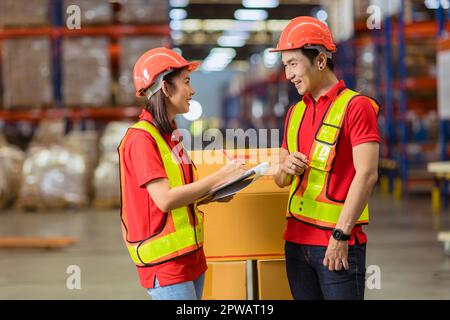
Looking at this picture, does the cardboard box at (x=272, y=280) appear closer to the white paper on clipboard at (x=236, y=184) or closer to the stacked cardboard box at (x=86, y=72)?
the white paper on clipboard at (x=236, y=184)

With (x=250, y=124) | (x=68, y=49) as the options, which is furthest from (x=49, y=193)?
(x=250, y=124)

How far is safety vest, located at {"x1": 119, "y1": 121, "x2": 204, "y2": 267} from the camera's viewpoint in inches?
88.6

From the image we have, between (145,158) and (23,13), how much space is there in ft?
33.7

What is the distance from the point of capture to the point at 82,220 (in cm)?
938

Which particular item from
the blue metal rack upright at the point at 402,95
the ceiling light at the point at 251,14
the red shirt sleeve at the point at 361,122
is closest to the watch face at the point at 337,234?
the red shirt sleeve at the point at 361,122

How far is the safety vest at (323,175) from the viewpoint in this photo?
2.39 meters

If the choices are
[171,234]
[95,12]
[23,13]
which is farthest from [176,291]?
[23,13]

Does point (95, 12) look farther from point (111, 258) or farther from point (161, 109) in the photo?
point (161, 109)

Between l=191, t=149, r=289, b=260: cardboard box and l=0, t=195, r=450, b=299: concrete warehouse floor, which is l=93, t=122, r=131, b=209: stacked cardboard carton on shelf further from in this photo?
l=191, t=149, r=289, b=260: cardboard box

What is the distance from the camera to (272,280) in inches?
119

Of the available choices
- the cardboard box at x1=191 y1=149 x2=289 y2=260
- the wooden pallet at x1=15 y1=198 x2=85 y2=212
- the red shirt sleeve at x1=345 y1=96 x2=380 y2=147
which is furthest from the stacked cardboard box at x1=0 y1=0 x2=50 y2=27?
the red shirt sleeve at x1=345 y1=96 x2=380 y2=147

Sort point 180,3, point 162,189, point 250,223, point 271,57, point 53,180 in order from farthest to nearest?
1. point 180,3
2. point 53,180
3. point 271,57
4. point 250,223
5. point 162,189

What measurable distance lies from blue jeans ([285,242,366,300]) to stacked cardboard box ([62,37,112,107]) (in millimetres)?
9145
